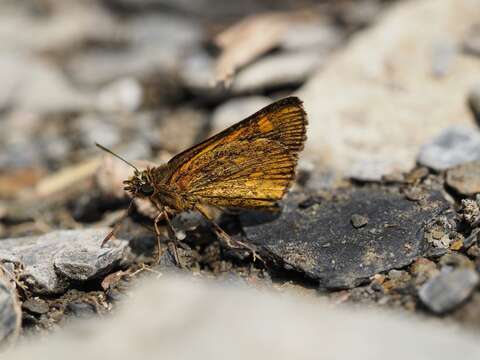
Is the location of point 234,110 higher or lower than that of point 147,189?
higher

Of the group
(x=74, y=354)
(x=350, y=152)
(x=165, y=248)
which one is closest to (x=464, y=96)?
(x=350, y=152)

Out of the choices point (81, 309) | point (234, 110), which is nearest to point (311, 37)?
point (234, 110)

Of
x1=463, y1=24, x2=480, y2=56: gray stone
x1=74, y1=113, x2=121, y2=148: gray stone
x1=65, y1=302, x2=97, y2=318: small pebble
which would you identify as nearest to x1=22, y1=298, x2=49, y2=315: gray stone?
x1=65, y1=302, x2=97, y2=318: small pebble

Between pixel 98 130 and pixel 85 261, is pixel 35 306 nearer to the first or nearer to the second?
pixel 85 261

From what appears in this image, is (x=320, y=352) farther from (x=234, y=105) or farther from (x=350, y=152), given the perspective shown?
(x=234, y=105)

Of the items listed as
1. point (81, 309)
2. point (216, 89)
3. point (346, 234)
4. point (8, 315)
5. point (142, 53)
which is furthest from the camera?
point (142, 53)

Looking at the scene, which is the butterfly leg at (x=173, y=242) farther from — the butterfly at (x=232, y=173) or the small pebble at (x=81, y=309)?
the small pebble at (x=81, y=309)
